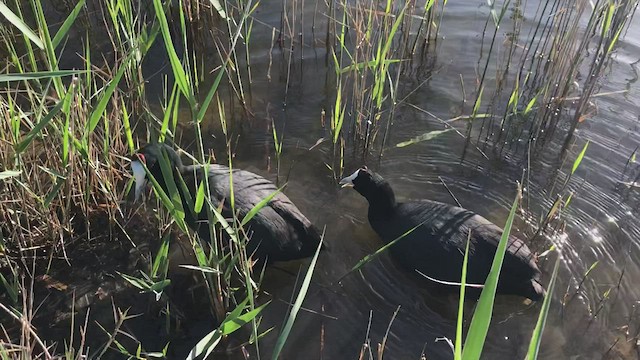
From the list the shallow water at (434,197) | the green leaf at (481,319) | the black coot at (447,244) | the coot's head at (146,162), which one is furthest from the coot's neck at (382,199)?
the green leaf at (481,319)

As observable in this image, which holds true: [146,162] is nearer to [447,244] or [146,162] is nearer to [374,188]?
[374,188]

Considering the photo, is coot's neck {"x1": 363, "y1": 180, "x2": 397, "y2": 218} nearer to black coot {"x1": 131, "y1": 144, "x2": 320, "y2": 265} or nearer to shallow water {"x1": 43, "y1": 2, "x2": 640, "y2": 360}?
shallow water {"x1": 43, "y1": 2, "x2": 640, "y2": 360}

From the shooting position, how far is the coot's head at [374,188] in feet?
9.84

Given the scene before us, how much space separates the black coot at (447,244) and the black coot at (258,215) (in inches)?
16.9

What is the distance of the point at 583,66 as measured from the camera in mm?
4223

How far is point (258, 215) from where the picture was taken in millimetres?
2697

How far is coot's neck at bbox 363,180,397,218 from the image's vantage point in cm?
300

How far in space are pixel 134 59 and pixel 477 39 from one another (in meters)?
2.90

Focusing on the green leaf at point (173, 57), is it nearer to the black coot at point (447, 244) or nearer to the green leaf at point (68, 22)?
the green leaf at point (68, 22)

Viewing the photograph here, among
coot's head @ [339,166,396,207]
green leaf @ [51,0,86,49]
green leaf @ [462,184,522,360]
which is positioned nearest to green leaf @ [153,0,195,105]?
green leaf @ [51,0,86,49]

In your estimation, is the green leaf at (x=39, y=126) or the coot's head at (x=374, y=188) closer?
the green leaf at (x=39, y=126)

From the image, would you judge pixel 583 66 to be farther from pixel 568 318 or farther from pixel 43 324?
pixel 43 324

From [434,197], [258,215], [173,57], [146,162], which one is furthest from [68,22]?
[434,197]

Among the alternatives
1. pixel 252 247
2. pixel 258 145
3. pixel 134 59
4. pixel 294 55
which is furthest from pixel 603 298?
pixel 294 55
